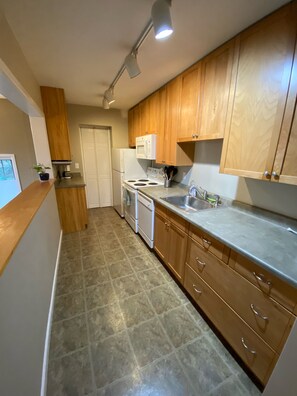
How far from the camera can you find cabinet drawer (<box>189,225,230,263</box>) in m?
1.20

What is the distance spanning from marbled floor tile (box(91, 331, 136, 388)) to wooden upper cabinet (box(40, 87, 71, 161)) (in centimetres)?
263

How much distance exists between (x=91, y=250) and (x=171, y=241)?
1321 mm

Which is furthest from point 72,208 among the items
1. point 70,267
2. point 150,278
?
Answer: point 150,278

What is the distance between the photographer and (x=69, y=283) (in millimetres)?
1887

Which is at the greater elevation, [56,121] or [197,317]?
[56,121]

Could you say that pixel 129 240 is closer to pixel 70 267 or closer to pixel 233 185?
pixel 70 267

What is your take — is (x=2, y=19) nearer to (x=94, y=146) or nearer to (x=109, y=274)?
(x=109, y=274)

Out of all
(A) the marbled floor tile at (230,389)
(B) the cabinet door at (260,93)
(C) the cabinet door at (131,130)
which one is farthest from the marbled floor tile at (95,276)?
(C) the cabinet door at (131,130)

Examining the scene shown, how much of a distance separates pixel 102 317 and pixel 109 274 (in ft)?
1.81

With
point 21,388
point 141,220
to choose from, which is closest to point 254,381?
point 21,388

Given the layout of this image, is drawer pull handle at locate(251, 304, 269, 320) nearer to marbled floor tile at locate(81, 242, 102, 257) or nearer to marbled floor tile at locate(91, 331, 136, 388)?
marbled floor tile at locate(91, 331, 136, 388)

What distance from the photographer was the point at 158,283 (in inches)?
75.6

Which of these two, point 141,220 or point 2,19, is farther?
point 141,220

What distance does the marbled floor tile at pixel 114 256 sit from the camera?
230 cm
